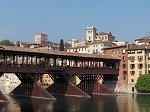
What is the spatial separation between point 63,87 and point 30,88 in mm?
9164

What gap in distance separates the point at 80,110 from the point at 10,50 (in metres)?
20.4

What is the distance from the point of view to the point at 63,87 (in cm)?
8188

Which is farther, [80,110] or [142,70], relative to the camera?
[142,70]

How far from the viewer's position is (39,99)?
70.2 meters

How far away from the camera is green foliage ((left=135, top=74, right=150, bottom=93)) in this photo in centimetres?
8894

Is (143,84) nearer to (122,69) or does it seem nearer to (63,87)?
(122,69)

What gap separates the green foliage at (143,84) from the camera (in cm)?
8894

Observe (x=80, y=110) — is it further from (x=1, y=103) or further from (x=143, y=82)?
(x=143, y=82)

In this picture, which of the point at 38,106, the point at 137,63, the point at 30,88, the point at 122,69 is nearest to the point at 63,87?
the point at 30,88

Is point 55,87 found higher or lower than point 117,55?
lower

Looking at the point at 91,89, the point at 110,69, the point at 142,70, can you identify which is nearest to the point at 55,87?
the point at 91,89

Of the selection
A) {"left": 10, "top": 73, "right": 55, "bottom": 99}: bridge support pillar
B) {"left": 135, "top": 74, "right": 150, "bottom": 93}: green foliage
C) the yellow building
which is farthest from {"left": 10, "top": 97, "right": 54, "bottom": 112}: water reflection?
the yellow building

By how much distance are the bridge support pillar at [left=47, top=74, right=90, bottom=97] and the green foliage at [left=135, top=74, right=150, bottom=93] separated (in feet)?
60.9

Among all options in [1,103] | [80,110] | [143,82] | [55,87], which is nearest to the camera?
[80,110]
